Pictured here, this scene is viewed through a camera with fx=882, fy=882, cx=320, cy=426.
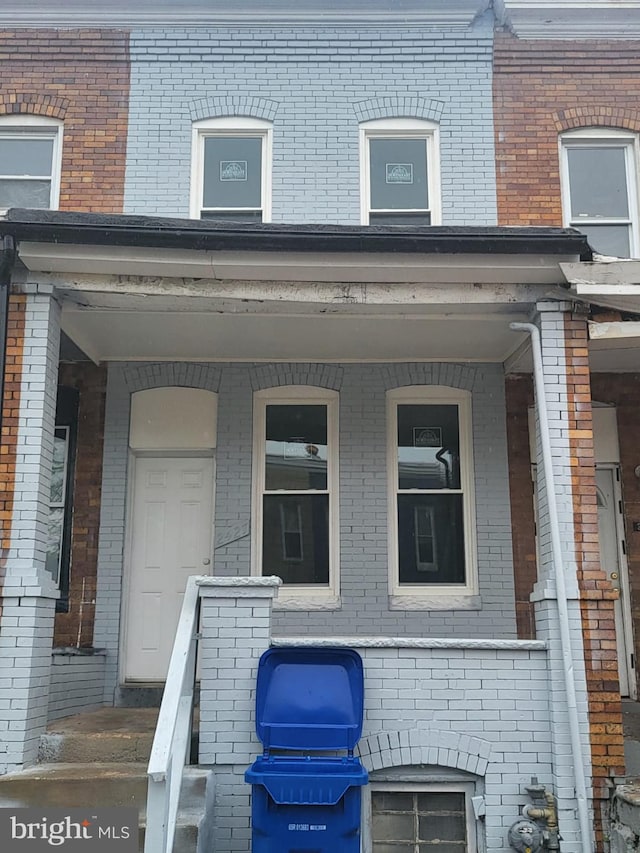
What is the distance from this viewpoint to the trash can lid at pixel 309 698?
5.32 meters

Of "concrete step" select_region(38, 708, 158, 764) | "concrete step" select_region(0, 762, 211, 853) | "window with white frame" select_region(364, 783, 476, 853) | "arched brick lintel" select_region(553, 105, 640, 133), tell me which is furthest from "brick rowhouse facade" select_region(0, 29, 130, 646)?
"arched brick lintel" select_region(553, 105, 640, 133)

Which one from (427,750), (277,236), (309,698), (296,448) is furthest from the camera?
(296,448)

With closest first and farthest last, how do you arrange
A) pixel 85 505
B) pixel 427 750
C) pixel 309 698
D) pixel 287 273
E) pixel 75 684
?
pixel 309 698 → pixel 427 750 → pixel 287 273 → pixel 75 684 → pixel 85 505

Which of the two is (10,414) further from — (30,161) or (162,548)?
(30,161)

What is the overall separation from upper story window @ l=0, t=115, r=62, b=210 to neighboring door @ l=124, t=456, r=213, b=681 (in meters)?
2.93

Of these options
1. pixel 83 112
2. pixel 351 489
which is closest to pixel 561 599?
pixel 351 489

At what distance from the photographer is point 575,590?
6.04 m

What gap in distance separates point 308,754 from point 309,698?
0.33 meters

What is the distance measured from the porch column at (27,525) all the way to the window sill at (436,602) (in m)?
3.15

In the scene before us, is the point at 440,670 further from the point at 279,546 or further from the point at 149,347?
the point at 149,347

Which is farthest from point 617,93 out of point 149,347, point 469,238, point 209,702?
point 209,702

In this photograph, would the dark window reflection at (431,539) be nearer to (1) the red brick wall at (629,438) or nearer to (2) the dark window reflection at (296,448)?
(2) the dark window reflection at (296,448)

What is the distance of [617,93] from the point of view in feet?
29.9

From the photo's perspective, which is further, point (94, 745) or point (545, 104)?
point (545, 104)
